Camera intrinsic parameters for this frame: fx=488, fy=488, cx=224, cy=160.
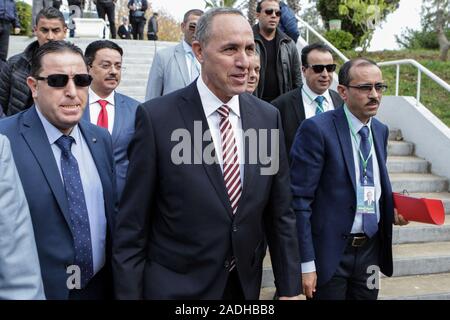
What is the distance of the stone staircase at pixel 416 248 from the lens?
5215 mm

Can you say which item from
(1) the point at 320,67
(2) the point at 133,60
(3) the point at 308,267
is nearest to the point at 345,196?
(3) the point at 308,267

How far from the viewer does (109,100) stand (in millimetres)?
4266

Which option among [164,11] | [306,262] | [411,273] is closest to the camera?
[306,262]

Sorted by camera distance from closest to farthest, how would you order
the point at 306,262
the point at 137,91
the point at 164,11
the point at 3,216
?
the point at 3,216 < the point at 306,262 < the point at 137,91 < the point at 164,11

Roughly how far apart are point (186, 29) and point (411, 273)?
377 cm

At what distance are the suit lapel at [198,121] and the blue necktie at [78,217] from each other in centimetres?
71

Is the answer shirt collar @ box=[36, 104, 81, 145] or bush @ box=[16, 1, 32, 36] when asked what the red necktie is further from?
bush @ box=[16, 1, 32, 36]

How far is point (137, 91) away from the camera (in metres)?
10.4

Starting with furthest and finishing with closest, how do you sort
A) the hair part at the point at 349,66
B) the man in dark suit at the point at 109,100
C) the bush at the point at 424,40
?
the bush at the point at 424,40 → the man in dark suit at the point at 109,100 → the hair part at the point at 349,66

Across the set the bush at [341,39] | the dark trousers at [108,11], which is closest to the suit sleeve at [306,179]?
the dark trousers at [108,11]

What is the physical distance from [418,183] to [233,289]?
5.38 meters

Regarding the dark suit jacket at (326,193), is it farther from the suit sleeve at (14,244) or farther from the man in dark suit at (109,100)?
the suit sleeve at (14,244)
